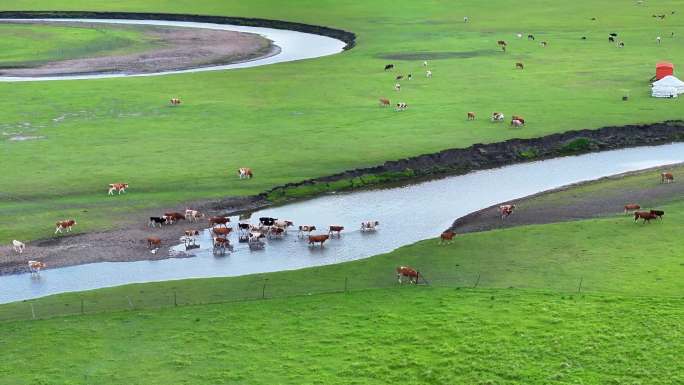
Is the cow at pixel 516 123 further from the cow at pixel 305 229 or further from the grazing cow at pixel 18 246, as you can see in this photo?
the grazing cow at pixel 18 246

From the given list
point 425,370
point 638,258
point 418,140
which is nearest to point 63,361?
point 425,370

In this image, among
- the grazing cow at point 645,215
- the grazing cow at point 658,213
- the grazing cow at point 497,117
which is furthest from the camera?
the grazing cow at point 497,117

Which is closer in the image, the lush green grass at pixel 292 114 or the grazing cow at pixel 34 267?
the grazing cow at pixel 34 267

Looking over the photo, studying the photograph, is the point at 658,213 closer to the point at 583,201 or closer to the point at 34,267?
the point at 583,201

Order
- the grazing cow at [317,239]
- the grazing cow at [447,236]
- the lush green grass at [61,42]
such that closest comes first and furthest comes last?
→ the grazing cow at [447,236] < the grazing cow at [317,239] < the lush green grass at [61,42]

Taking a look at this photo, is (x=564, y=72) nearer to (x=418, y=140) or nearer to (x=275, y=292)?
(x=418, y=140)

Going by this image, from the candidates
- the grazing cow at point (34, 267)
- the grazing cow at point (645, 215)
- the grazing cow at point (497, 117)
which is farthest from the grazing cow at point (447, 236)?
the grazing cow at point (497, 117)

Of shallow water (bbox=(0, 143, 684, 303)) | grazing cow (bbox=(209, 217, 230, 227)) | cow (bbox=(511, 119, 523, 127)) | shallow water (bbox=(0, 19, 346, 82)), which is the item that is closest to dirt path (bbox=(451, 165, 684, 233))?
shallow water (bbox=(0, 143, 684, 303))
